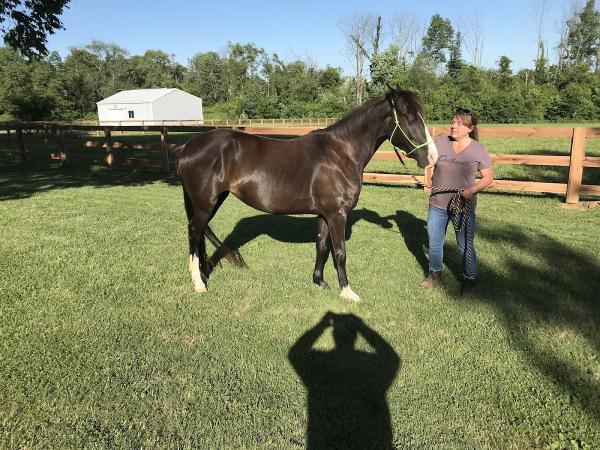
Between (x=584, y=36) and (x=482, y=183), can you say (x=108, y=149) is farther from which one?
(x=584, y=36)

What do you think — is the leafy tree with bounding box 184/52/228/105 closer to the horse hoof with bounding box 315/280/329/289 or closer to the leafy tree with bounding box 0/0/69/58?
the leafy tree with bounding box 0/0/69/58

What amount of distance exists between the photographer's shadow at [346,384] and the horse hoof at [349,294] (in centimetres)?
42

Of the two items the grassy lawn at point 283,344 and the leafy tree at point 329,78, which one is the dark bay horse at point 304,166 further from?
the leafy tree at point 329,78

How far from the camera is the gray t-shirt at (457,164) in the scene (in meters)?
4.11

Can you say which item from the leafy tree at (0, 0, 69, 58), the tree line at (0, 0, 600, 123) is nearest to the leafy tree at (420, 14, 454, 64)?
the tree line at (0, 0, 600, 123)

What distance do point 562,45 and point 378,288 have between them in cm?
7973

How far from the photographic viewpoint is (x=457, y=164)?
4.17 meters

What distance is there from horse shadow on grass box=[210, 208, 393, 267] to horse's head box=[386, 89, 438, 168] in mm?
2585

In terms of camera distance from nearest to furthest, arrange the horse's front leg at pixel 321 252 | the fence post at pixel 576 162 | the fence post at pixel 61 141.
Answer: the horse's front leg at pixel 321 252
the fence post at pixel 576 162
the fence post at pixel 61 141

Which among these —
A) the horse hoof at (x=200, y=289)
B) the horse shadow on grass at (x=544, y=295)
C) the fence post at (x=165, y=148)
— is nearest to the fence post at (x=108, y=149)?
the fence post at (x=165, y=148)

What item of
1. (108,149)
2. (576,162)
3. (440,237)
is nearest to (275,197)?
(440,237)

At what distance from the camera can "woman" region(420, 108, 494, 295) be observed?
4.06 m

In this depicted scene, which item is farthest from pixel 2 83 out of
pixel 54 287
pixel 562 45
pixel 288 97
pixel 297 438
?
pixel 562 45

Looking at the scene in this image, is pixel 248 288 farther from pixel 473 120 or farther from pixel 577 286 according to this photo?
pixel 577 286
